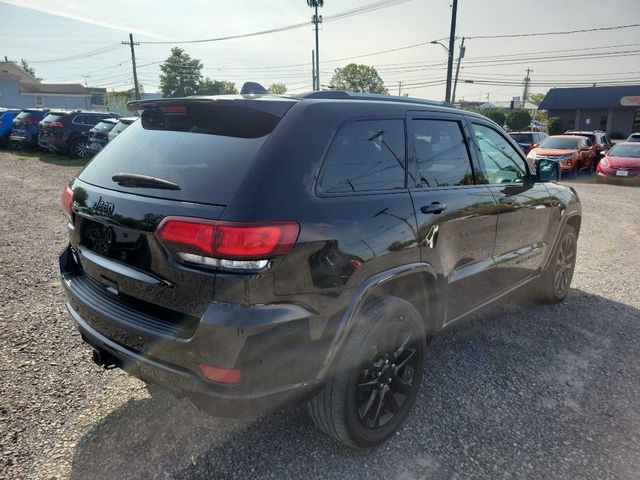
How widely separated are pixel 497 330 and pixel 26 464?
3.40 metres

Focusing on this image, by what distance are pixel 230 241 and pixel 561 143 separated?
59.3 feet

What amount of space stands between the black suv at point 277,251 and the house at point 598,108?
48.9 meters

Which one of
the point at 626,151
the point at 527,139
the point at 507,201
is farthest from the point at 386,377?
the point at 527,139

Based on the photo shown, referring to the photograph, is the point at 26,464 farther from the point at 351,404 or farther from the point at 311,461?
the point at 351,404

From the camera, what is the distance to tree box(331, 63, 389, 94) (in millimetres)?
84812

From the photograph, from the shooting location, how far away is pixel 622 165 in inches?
577

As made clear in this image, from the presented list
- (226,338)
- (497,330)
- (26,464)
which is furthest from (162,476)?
(497,330)

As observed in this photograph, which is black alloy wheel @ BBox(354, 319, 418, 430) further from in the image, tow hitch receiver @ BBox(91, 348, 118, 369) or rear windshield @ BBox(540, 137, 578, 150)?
rear windshield @ BBox(540, 137, 578, 150)

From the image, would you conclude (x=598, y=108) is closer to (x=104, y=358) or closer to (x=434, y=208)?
(x=434, y=208)

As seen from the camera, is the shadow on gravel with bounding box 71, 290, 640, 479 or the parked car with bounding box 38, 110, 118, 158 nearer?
the shadow on gravel with bounding box 71, 290, 640, 479

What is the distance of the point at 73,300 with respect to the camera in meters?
2.54

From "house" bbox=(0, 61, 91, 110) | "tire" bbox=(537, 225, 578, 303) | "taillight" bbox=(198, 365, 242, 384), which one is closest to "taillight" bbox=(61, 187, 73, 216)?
"taillight" bbox=(198, 365, 242, 384)

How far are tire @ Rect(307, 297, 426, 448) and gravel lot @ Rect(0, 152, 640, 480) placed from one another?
18 centimetres

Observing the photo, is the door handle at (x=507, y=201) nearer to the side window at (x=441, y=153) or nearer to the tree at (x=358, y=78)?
the side window at (x=441, y=153)
